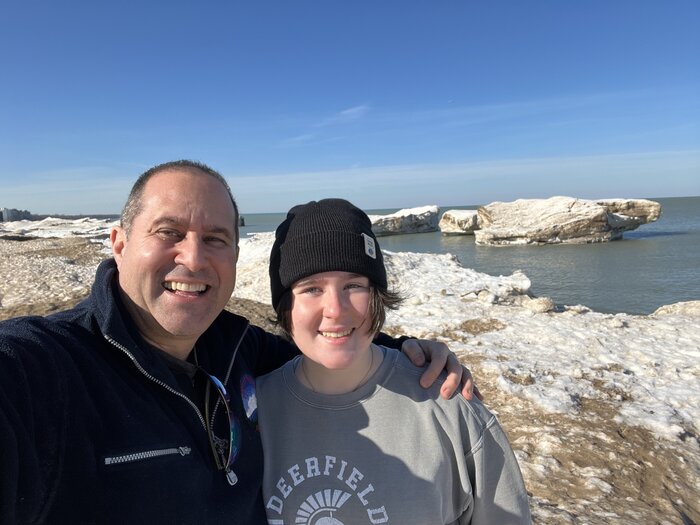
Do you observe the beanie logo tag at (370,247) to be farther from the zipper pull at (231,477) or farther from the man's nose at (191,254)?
the zipper pull at (231,477)

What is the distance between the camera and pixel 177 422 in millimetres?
1582

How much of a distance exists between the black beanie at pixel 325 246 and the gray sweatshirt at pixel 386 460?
490mm

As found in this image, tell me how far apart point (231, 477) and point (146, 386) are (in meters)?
0.47

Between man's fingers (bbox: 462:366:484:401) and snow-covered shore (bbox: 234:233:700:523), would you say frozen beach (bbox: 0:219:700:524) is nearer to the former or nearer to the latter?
snow-covered shore (bbox: 234:233:700:523)

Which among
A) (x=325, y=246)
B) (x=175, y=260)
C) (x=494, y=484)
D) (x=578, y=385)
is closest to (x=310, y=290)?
(x=325, y=246)

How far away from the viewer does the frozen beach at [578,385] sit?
3793 millimetres

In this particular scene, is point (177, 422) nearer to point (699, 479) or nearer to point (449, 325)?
point (699, 479)

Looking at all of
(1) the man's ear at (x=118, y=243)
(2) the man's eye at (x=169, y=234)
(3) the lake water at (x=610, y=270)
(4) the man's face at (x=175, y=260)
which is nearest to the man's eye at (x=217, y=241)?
(4) the man's face at (x=175, y=260)

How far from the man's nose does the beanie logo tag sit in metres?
0.70

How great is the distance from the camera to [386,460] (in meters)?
1.76

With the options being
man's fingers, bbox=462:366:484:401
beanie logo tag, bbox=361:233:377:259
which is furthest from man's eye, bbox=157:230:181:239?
man's fingers, bbox=462:366:484:401

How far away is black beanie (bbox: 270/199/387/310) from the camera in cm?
192

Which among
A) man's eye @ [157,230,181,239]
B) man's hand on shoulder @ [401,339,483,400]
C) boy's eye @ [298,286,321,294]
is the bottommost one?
man's hand on shoulder @ [401,339,483,400]

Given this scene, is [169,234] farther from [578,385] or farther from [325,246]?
[578,385]
